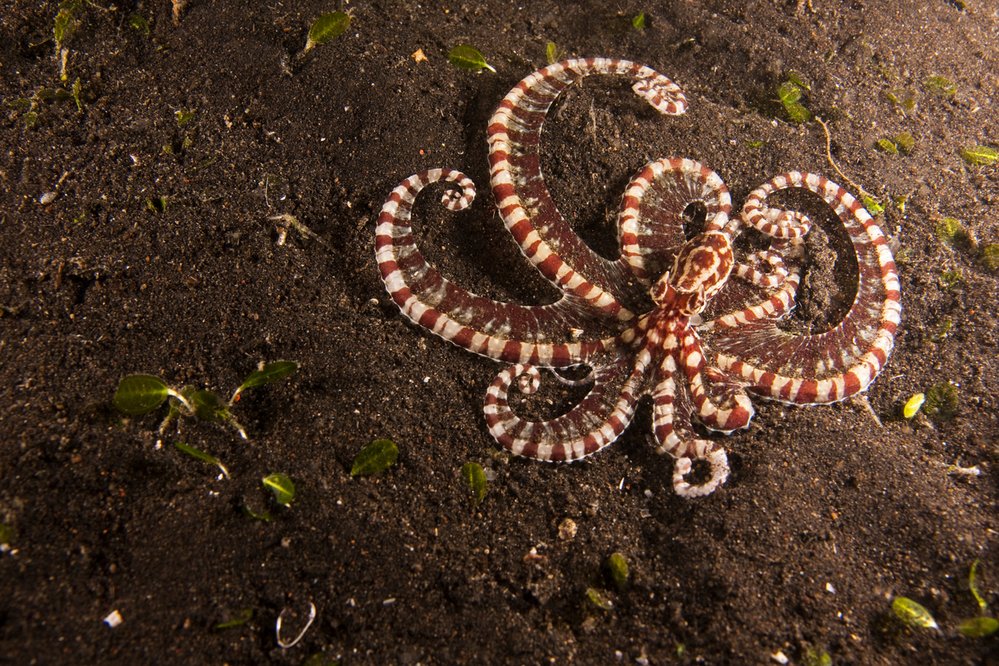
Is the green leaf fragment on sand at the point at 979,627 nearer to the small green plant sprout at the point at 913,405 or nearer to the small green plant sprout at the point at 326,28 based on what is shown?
the small green plant sprout at the point at 913,405

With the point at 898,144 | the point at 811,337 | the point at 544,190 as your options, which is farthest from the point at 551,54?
the point at 898,144

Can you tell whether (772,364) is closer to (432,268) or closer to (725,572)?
(725,572)

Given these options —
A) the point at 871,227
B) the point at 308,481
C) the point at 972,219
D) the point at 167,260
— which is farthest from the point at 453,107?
the point at 972,219

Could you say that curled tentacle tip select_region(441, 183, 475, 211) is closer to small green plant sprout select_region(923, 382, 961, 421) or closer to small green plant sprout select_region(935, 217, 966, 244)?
small green plant sprout select_region(923, 382, 961, 421)

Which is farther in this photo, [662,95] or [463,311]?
[662,95]

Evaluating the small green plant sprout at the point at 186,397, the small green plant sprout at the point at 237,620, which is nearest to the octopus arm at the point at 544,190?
the small green plant sprout at the point at 186,397

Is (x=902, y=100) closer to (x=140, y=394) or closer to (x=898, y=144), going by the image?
(x=898, y=144)

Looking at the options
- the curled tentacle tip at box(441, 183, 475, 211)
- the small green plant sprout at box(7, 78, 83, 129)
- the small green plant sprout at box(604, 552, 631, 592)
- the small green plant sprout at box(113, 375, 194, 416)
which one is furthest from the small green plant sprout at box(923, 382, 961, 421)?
the small green plant sprout at box(7, 78, 83, 129)
